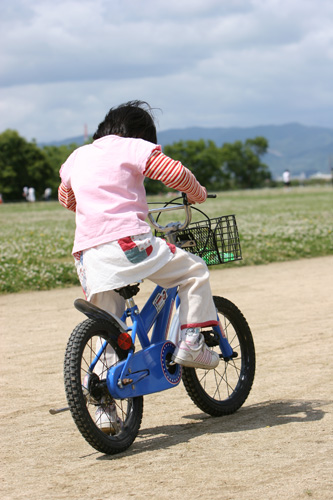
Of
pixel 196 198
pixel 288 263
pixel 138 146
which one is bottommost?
pixel 288 263

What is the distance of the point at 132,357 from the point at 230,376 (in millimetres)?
1384

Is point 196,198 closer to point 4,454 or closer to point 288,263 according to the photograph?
point 4,454

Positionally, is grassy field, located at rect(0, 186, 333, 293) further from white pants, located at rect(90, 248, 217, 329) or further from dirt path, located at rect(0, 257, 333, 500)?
white pants, located at rect(90, 248, 217, 329)

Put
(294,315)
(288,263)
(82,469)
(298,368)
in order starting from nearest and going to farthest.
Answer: (82,469) < (298,368) < (294,315) < (288,263)

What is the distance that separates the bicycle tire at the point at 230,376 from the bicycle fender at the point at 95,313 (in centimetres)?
80

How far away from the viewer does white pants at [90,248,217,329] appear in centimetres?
460

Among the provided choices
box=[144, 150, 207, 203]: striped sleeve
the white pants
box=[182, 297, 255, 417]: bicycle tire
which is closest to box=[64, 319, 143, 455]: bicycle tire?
the white pants

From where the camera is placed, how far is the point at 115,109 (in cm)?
472

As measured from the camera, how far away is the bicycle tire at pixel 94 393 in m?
4.16

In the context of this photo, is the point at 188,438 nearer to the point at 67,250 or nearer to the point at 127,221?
the point at 127,221

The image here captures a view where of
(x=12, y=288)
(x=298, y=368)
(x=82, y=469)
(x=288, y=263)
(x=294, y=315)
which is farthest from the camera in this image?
(x=288, y=263)

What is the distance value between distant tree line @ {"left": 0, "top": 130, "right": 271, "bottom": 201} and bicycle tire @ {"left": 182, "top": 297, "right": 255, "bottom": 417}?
87529 mm

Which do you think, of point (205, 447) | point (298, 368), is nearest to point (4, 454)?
point (205, 447)

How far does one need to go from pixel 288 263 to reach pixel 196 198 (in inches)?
426
